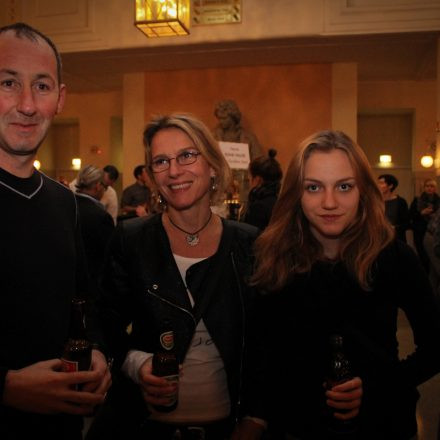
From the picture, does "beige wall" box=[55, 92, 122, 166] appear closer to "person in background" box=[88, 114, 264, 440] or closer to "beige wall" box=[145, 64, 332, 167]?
"beige wall" box=[145, 64, 332, 167]

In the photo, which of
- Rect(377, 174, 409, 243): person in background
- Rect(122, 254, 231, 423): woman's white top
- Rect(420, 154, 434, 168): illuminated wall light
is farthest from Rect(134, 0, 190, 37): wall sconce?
Rect(420, 154, 434, 168): illuminated wall light

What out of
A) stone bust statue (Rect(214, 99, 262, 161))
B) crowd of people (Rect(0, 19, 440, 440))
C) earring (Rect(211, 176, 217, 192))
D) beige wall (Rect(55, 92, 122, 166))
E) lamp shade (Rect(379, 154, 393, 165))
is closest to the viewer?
crowd of people (Rect(0, 19, 440, 440))

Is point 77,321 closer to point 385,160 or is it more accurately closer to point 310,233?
point 310,233

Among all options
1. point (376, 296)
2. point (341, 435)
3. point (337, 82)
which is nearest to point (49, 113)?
point (376, 296)

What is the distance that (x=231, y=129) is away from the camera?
8711 millimetres

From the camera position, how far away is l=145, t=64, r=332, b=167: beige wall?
9.63 meters

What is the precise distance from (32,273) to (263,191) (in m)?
2.93

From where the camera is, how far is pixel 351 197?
1.73 meters

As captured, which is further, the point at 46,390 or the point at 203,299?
the point at 203,299

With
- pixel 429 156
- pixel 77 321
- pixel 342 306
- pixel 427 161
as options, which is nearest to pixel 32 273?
pixel 77 321

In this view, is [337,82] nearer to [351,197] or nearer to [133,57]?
[133,57]

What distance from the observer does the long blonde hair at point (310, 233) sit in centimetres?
173

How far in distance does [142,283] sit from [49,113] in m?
0.65

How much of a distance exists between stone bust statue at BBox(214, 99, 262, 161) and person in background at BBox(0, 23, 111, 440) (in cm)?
710
